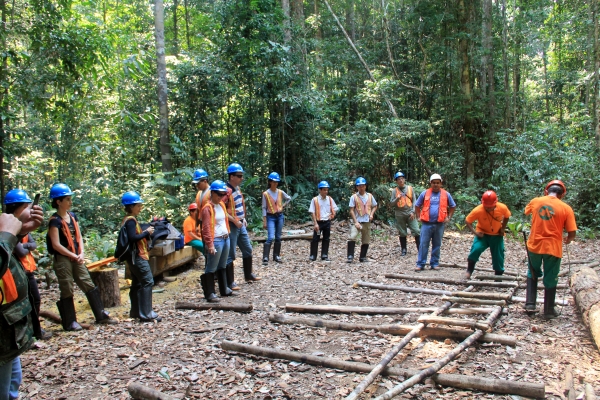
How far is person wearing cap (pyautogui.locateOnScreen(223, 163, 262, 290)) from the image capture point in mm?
7738

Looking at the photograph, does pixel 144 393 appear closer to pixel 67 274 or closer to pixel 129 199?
pixel 67 274

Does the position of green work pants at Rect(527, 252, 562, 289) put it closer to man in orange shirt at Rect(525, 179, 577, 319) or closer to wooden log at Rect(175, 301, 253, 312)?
man in orange shirt at Rect(525, 179, 577, 319)

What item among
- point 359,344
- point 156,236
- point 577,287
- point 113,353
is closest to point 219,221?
point 156,236

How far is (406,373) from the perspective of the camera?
3.99 meters

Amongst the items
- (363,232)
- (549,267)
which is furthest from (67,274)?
(363,232)

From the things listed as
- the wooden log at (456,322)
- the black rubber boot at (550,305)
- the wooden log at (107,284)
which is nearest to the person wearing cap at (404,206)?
the black rubber boot at (550,305)

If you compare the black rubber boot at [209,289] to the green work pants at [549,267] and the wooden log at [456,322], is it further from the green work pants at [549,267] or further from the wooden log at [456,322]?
the green work pants at [549,267]

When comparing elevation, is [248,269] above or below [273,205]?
below

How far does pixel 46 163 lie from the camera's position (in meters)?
15.2

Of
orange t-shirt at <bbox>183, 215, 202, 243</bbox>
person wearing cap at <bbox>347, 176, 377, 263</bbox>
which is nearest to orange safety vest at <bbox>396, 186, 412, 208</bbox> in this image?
person wearing cap at <bbox>347, 176, 377, 263</bbox>

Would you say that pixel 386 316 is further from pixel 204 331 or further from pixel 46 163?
pixel 46 163

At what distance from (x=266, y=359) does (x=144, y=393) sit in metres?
1.33

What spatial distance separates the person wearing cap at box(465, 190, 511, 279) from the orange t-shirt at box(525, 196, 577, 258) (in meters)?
1.50

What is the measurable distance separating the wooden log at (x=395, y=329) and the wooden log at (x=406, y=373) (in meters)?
0.99
